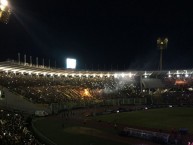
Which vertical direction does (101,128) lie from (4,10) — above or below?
below

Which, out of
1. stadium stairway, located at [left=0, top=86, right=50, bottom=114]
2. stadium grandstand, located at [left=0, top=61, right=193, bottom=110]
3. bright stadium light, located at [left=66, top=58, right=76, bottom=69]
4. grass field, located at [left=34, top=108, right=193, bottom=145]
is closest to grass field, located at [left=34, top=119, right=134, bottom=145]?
grass field, located at [left=34, top=108, right=193, bottom=145]

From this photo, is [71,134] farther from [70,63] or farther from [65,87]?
[70,63]

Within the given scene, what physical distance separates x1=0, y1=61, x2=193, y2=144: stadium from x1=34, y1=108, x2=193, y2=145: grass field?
820 mm

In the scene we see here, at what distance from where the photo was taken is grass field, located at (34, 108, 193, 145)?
47.6 metres

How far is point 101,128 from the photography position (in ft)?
190

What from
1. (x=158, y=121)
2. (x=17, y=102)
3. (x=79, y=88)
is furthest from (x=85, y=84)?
(x=158, y=121)

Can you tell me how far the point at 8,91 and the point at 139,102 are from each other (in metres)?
42.9

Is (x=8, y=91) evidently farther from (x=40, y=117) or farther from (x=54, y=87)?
(x=54, y=87)

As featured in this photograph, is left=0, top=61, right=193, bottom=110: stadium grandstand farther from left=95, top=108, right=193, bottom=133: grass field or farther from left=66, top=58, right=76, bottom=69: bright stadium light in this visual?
left=95, top=108, right=193, bottom=133: grass field

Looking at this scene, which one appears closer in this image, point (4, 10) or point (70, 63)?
point (4, 10)

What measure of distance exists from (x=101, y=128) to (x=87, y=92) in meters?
47.5

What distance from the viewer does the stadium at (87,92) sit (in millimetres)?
72188

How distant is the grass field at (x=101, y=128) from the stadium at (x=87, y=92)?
82cm

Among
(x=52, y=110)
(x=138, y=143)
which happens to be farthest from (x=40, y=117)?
(x=138, y=143)
